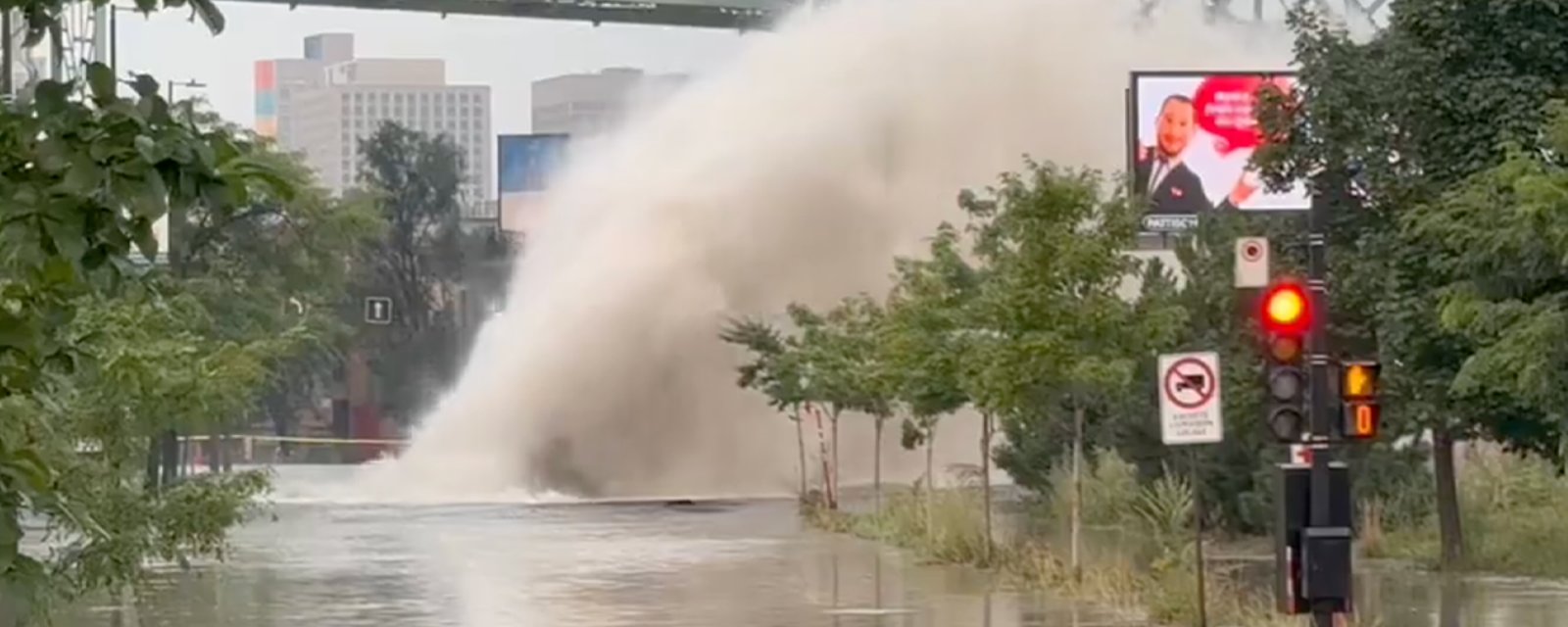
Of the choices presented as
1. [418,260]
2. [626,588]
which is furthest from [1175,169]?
[418,260]

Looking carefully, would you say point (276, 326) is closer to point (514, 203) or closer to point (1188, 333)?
point (1188, 333)

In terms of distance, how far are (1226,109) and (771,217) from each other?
11328 millimetres

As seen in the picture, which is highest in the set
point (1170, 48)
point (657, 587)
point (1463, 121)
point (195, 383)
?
point (1170, 48)

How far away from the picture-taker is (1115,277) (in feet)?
80.4

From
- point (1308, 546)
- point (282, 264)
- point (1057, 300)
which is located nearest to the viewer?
point (1308, 546)

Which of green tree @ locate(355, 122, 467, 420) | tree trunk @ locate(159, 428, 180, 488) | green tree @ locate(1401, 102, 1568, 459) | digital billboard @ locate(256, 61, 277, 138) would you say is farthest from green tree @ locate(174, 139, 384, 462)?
digital billboard @ locate(256, 61, 277, 138)

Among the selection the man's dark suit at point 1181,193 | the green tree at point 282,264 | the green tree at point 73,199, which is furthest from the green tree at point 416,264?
the green tree at point 73,199

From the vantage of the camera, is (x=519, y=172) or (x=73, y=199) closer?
(x=73, y=199)

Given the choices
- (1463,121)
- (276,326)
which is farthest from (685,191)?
(1463,121)

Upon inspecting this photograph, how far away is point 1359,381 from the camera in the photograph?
53.8ft

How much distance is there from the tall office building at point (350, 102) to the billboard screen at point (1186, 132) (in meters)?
47.5

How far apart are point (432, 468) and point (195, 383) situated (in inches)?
1456

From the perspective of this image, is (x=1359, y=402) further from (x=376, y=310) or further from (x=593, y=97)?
(x=593, y=97)

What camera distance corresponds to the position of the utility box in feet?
51.7
